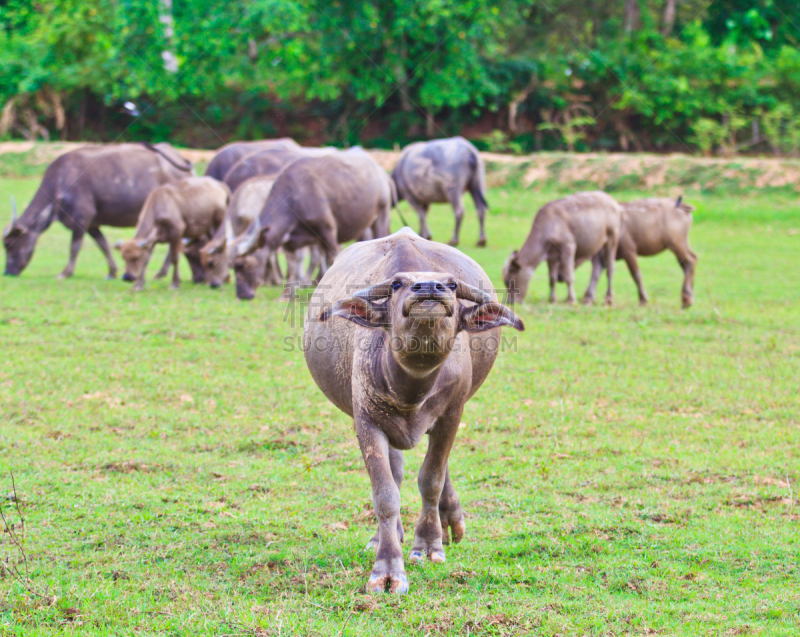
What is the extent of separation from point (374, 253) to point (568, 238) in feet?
29.6

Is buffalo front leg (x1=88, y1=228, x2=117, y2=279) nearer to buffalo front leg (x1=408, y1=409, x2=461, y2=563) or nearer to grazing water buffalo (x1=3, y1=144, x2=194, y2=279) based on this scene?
grazing water buffalo (x1=3, y1=144, x2=194, y2=279)

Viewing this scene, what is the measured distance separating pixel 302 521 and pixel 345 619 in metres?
1.60

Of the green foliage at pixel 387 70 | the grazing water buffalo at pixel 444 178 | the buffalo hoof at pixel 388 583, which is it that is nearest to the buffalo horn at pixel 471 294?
the buffalo hoof at pixel 388 583

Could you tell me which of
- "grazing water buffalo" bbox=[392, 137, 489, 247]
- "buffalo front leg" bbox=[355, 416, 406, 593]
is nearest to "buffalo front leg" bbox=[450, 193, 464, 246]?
"grazing water buffalo" bbox=[392, 137, 489, 247]

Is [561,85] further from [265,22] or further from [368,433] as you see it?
[368,433]

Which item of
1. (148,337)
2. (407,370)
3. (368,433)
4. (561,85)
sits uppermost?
(561,85)

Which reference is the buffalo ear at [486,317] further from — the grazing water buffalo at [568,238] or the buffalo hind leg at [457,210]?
the buffalo hind leg at [457,210]

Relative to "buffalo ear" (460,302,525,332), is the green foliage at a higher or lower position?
higher

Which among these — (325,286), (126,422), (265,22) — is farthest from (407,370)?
(265,22)

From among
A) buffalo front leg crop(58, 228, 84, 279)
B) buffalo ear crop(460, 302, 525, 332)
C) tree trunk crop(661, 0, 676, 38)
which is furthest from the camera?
tree trunk crop(661, 0, 676, 38)

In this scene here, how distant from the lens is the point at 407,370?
4.39 meters

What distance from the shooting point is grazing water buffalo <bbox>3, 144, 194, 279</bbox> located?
16219 mm

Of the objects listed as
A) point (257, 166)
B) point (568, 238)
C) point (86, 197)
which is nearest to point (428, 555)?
point (568, 238)

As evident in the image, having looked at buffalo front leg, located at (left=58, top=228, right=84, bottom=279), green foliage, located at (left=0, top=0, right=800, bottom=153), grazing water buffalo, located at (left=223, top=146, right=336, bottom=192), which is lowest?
buffalo front leg, located at (left=58, top=228, right=84, bottom=279)
